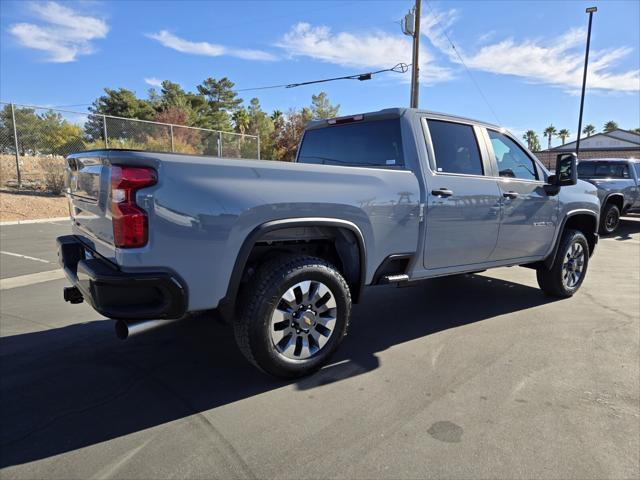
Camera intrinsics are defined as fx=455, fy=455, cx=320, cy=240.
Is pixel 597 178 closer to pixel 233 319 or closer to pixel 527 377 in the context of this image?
pixel 527 377

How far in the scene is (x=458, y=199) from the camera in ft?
13.2

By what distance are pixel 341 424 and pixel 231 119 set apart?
209 feet

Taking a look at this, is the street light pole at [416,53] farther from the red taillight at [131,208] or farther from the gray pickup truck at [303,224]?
the red taillight at [131,208]

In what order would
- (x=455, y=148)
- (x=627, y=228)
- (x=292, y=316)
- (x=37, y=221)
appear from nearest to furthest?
(x=292, y=316)
(x=455, y=148)
(x=37, y=221)
(x=627, y=228)

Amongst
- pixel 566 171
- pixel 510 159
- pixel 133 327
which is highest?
pixel 510 159

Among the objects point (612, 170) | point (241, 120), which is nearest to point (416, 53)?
point (612, 170)

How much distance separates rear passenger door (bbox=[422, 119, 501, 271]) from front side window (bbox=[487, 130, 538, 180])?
237 mm

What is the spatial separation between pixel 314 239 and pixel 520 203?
94.8 inches

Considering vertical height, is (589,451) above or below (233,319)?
below

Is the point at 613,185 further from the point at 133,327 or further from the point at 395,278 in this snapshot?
the point at 133,327

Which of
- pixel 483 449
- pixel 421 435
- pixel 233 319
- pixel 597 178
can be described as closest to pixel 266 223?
pixel 233 319

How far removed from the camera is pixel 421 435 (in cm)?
262

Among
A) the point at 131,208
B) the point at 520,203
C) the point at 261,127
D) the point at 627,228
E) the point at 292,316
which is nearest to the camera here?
the point at 131,208

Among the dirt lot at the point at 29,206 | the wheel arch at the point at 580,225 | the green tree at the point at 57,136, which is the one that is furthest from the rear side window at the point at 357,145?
the green tree at the point at 57,136
